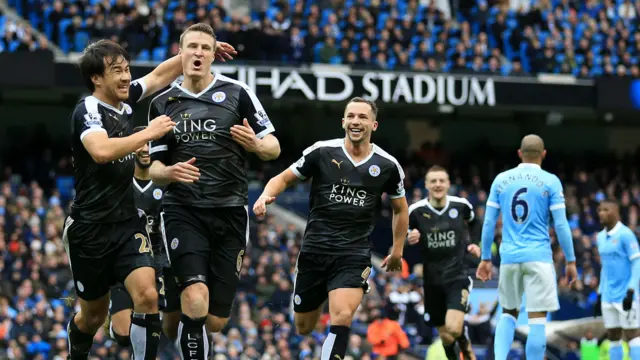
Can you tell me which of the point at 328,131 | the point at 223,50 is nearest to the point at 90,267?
the point at 223,50

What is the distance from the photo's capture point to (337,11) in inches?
1113

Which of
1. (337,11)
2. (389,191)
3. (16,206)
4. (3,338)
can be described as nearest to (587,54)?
(337,11)

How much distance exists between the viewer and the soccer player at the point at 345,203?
31.6 ft

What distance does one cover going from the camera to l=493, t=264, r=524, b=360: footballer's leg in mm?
11117

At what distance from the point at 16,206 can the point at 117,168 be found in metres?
14.4

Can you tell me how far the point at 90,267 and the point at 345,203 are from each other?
7.98 feet

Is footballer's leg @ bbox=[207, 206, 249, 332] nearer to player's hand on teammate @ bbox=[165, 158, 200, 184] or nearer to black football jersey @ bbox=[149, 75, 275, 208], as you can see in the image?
black football jersey @ bbox=[149, 75, 275, 208]

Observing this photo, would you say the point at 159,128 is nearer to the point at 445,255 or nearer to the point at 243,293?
the point at 445,255

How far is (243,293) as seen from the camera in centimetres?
2017

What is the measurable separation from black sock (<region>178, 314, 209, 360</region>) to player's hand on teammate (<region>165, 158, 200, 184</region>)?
40.7 inches

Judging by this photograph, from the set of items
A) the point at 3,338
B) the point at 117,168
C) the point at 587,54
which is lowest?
the point at 3,338

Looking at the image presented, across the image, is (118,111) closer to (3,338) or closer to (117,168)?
(117,168)

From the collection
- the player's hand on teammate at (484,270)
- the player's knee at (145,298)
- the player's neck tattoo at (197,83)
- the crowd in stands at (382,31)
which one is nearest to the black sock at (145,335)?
the player's knee at (145,298)

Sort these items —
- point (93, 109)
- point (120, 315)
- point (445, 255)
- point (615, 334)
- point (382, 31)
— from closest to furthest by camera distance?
point (93, 109)
point (120, 315)
point (445, 255)
point (615, 334)
point (382, 31)
